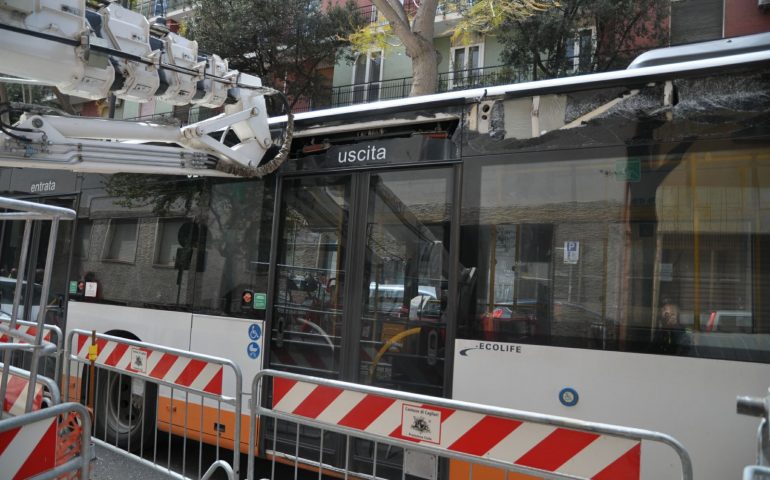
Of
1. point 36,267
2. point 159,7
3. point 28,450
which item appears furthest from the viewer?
point 159,7

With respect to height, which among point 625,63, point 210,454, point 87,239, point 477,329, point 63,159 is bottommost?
point 210,454

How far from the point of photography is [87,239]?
623cm

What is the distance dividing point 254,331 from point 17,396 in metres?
1.78

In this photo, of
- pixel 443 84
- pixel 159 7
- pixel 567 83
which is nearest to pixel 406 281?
pixel 567 83

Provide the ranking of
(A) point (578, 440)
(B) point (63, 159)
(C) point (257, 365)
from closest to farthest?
(A) point (578, 440) → (B) point (63, 159) → (C) point (257, 365)

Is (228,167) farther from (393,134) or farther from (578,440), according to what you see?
(578,440)

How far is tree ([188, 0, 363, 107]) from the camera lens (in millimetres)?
16953

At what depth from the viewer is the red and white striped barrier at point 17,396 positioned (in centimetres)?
354

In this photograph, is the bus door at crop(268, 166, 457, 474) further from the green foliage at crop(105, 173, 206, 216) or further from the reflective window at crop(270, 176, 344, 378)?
the green foliage at crop(105, 173, 206, 216)

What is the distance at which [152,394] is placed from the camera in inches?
220

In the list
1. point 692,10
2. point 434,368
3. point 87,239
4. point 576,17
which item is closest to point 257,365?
point 434,368

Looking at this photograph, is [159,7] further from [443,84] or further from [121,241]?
[121,241]

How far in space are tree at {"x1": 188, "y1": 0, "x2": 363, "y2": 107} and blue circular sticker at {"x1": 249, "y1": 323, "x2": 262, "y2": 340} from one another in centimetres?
1348

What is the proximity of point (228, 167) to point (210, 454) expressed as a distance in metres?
3.07
